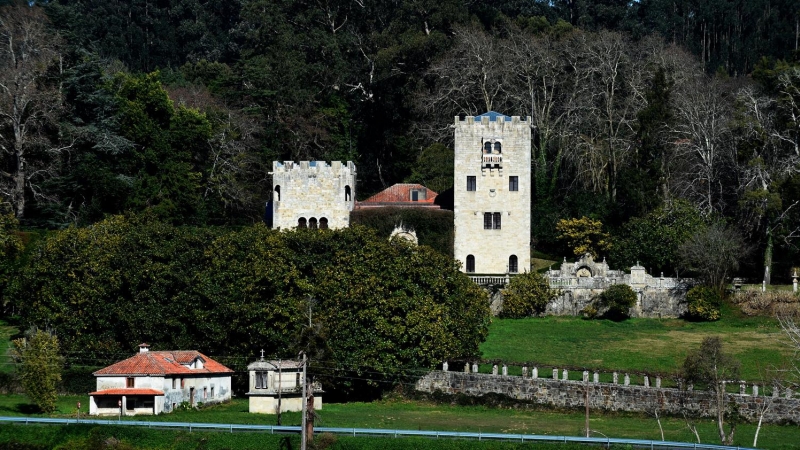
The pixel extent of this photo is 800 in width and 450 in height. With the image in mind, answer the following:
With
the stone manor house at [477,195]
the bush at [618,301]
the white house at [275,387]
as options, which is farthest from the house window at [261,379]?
the bush at [618,301]

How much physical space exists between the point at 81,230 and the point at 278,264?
1214cm

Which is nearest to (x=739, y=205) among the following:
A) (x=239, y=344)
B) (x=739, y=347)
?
(x=739, y=347)

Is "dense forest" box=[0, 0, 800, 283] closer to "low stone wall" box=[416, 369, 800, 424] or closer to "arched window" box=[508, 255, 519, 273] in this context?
"arched window" box=[508, 255, 519, 273]

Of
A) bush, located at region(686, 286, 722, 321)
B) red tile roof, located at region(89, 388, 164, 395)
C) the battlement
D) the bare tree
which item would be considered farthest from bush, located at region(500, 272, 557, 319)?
the bare tree

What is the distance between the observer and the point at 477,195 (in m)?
94.1

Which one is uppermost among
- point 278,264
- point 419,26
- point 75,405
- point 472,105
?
point 419,26

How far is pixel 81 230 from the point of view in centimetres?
8438

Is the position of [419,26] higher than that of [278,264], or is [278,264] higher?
[419,26]

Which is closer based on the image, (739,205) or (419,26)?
(739,205)

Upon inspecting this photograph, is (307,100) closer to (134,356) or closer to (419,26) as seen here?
(419,26)

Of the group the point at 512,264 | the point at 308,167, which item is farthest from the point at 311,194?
the point at 512,264

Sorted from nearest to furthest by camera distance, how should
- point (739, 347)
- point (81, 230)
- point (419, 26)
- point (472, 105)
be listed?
point (739, 347), point (81, 230), point (472, 105), point (419, 26)

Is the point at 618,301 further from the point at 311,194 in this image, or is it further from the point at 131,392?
the point at 131,392

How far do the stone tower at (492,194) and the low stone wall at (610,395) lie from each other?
1861cm
